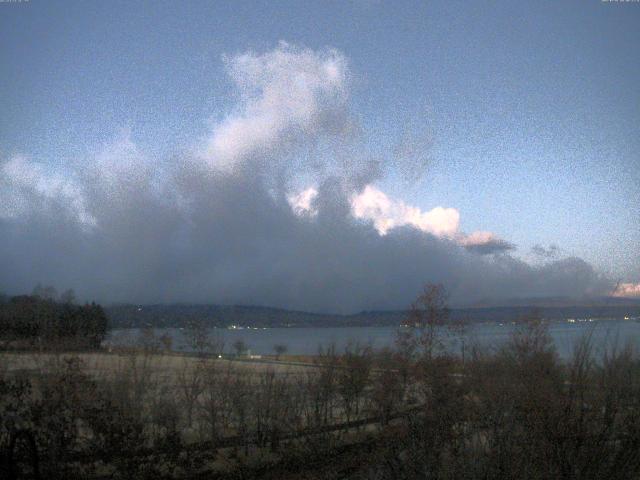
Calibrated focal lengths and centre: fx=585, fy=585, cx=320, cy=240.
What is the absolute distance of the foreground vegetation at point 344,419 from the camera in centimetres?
812

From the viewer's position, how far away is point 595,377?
10.3 metres

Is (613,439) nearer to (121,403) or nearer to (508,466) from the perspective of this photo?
(508,466)

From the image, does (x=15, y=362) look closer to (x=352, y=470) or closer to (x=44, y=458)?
(x=44, y=458)

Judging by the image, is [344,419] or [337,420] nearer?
[337,420]

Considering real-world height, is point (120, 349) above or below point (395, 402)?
above

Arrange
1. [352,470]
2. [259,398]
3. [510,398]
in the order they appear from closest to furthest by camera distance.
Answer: [510,398] → [352,470] → [259,398]

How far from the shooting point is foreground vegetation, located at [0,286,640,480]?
26.6 feet

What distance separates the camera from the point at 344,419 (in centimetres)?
2088

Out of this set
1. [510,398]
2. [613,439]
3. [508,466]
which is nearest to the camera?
[508,466]

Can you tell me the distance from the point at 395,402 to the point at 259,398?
5411 mm

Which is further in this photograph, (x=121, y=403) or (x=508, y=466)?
(x=121, y=403)

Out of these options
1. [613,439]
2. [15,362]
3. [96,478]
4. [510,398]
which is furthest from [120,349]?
[613,439]

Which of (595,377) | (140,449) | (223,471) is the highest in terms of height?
(595,377)

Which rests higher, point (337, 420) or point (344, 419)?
point (337, 420)
